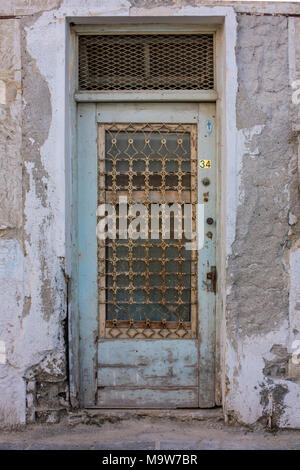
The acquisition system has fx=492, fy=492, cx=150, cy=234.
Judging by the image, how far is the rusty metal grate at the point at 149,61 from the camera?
3580 mm

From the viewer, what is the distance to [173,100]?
11.7ft

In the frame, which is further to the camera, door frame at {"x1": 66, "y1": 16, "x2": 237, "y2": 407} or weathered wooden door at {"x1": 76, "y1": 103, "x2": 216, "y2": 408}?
weathered wooden door at {"x1": 76, "y1": 103, "x2": 216, "y2": 408}

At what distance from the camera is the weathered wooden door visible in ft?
11.9

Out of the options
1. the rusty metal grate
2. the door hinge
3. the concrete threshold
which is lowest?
the concrete threshold

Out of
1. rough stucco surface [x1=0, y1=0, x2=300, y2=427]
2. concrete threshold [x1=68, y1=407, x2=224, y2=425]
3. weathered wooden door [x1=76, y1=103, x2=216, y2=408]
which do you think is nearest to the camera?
rough stucco surface [x1=0, y1=0, x2=300, y2=427]

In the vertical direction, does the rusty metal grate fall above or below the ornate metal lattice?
above

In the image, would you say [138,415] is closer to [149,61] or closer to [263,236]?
[263,236]

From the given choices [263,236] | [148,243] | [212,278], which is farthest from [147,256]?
[263,236]

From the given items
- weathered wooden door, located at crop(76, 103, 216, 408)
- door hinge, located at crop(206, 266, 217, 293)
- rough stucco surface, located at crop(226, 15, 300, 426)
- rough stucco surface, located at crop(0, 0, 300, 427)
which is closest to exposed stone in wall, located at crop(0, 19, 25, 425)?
rough stucco surface, located at crop(0, 0, 300, 427)

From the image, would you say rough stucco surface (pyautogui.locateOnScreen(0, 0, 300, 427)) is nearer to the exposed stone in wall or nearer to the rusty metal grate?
the exposed stone in wall

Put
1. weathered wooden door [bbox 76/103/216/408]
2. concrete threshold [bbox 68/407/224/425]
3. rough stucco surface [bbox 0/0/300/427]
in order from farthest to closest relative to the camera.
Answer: weathered wooden door [bbox 76/103/216/408]
concrete threshold [bbox 68/407/224/425]
rough stucco surface [bbox 0/0/300/427]

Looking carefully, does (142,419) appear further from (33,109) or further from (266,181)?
(33,109)

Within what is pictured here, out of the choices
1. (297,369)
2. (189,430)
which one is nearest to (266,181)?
(297,369)

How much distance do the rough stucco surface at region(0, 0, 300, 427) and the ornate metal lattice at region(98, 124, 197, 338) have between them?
36cm
